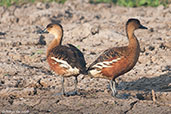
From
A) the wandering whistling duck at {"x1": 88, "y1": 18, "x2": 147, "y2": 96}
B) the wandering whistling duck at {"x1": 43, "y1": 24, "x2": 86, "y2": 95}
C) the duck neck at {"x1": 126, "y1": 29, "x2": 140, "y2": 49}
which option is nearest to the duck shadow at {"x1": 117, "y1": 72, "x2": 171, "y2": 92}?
the wandering whistling duck at {"x1": 88, "y1": 18, "x2": 147, "y2": 96}

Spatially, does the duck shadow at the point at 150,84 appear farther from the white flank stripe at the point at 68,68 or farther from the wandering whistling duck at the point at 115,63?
the white flank stripe at the point at 68,68

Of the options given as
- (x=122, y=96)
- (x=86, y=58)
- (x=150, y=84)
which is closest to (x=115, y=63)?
(x=122, y=96)

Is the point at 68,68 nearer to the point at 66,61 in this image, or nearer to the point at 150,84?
the point at 66,61

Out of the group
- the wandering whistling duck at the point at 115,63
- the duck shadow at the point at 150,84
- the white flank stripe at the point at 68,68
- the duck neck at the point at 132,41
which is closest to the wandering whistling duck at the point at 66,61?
the white flank stripe at the point at 68,68

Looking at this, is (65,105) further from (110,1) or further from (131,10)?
(110,1)

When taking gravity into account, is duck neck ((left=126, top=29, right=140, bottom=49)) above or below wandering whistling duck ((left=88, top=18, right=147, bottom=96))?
above

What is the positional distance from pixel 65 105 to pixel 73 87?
3.74 ft

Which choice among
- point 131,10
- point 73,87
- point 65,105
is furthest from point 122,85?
point 131,10

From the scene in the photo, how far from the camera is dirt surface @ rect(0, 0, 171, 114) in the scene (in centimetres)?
731

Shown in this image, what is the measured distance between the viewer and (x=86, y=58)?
10.4 meters

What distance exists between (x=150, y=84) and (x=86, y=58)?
213cm

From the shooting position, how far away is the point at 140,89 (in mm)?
8547

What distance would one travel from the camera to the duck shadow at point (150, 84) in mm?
8499

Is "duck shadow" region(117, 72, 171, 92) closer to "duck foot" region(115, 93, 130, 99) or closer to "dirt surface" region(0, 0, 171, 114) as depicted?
"dirt surface" region(0, 0, 171, 114)
